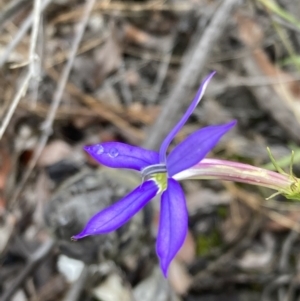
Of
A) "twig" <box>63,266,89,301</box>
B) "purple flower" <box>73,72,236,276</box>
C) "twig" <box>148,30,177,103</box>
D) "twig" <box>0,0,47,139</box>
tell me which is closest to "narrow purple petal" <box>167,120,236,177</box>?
"purple flower" <box>73,72,236,276</box>

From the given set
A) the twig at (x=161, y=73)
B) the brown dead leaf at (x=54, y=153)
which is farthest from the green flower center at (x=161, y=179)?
the twig at (x=161, y=73)

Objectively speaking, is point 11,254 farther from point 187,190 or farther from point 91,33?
point 91,33

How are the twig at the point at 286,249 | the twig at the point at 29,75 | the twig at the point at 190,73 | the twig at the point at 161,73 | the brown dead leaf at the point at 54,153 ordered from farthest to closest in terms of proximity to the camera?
the twig at the point at 161,73
the brown dead leaf at the point at 54,153
the twig at the point at 286,249
the twig at the point at 190,73
the twig at the point at 29,75

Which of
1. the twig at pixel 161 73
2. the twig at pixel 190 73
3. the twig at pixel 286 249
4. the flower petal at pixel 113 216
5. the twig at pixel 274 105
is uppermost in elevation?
the flower petal at pixel 113 216

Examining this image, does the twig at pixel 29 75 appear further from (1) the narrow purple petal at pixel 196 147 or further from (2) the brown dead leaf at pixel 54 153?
(2) the brown dead leaf at pixel 54 153

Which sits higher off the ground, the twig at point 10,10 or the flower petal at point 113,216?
the twig at point 10,10

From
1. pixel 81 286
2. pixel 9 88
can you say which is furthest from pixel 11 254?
pixel 9 88
